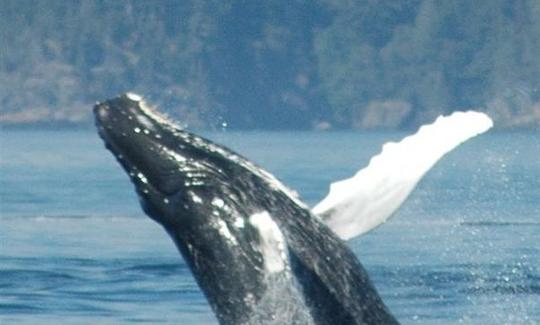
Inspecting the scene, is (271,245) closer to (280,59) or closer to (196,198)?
(196,198)

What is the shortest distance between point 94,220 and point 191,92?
78.0m

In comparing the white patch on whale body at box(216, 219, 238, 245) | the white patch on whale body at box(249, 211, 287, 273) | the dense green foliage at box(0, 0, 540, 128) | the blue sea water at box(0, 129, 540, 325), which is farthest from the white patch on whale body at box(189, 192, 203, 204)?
the dense green foliage at box(0, 0, 540, 128)

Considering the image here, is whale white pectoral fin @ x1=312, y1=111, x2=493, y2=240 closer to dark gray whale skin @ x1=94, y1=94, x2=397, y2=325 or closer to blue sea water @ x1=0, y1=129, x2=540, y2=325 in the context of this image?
dark gray whale skin @ x1=94, y1=94, x2=397, y2=325

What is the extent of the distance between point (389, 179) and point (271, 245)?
4.02ft

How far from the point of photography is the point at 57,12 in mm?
116938

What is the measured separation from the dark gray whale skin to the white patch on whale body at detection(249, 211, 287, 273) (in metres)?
0.02

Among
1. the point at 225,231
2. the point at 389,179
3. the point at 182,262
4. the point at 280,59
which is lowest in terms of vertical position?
the point at 280,59

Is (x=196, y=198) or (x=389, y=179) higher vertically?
(x=389, y=179)

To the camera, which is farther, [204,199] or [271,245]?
[204,199]

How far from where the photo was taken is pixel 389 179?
9.30m

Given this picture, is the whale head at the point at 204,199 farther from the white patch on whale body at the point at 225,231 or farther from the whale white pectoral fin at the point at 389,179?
the whale white pectoral fin at the point at 389,179

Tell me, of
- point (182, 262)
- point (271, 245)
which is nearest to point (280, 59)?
point (182, 262)

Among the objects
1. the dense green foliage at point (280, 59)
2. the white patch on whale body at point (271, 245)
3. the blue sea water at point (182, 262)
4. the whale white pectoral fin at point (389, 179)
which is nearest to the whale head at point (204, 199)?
the white patch on whale body at point (271, 245)

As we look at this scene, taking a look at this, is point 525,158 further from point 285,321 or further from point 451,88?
point 451,88
